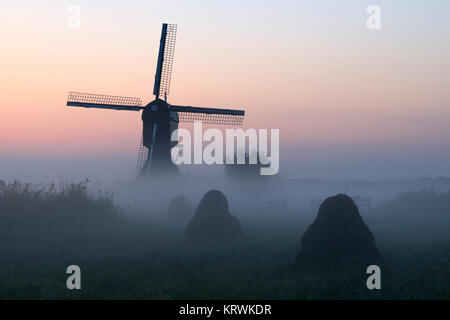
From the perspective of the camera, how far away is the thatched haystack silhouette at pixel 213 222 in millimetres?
21297

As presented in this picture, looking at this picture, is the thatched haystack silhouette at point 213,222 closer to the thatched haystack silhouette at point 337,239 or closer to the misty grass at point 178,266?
the misty grass at point 178,266

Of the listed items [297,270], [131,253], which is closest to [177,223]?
[131,253]

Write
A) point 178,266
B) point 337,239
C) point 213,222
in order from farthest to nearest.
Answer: point 213,222
point 337,239
point 178,266

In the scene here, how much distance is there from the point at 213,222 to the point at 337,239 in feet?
27.6

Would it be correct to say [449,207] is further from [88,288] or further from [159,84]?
[88,288]

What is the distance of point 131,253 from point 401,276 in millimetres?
8144

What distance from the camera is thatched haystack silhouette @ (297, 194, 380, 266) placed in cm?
1372

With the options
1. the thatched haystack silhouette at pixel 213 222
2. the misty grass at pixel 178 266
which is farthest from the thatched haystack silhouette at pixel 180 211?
the thatched haystack silhouette at pixel 213 222

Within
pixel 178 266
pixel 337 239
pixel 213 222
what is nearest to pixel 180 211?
pixel 213 222

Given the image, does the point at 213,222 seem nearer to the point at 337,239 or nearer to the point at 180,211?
the point at 337,239

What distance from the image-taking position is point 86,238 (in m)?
19.4

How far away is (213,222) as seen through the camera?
21594mm
